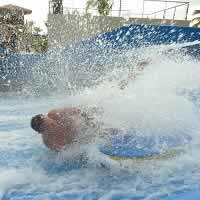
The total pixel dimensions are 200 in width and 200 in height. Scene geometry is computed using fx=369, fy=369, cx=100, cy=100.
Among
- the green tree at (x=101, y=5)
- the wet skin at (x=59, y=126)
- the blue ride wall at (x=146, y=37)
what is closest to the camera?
the wet skin at (x=59, y=126)

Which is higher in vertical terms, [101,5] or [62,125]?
[101,5]

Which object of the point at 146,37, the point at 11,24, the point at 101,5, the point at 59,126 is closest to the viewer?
the point at 59,126

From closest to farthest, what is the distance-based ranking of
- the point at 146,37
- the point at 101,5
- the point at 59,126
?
the point at 59,126 → the point at 146,37 → the point at 101,5

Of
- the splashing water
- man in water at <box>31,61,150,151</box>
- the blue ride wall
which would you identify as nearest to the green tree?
the blue ride wall

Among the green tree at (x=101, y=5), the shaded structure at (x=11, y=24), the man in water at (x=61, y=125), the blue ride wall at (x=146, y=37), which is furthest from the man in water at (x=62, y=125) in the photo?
the green tree at (x=101, y=5)

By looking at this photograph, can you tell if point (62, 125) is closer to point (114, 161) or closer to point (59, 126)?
point (59, 126)

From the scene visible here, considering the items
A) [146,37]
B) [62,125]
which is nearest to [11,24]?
[146,37]

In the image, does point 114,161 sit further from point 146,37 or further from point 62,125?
point 146,37

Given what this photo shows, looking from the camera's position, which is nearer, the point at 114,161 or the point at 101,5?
the point at 114,161

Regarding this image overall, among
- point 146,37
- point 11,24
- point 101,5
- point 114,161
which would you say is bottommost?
point 114,161

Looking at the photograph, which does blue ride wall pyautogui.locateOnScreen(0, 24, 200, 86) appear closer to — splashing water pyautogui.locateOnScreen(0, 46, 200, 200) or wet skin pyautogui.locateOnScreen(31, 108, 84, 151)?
splashing water pyautogui.locateOnScreen(0, 46, 200, 200)

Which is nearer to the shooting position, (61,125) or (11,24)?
(61,125)

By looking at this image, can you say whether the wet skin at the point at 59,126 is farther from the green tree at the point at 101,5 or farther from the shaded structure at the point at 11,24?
the green tree at the point at 101,5

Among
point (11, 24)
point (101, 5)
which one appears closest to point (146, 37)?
point (11, 24)
